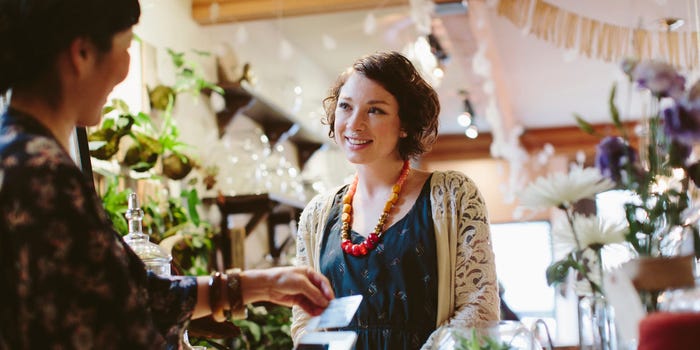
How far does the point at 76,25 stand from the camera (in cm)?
98

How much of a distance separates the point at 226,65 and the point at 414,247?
2.57 metres

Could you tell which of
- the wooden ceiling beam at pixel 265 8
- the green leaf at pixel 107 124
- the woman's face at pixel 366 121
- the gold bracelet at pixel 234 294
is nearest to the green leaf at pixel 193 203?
the green leaf at pixel 107 124

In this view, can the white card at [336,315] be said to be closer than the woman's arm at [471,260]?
Yes

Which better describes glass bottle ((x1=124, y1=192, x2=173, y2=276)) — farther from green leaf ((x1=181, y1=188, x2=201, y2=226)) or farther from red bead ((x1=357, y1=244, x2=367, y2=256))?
green leaf ((x1=181, y1=188, x2=201, y2=226))

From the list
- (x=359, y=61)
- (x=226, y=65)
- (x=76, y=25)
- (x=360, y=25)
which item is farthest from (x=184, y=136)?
(x=76, y=25)

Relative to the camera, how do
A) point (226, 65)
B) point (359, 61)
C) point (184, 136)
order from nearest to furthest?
point (359, 61)
point (184, 136)
point (226, 65)

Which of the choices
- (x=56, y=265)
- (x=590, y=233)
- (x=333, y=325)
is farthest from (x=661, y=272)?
(x=56, y=265)

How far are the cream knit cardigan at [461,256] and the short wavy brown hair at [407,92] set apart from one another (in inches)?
6.3

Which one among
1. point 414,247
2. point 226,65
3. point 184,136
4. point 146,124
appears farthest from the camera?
point 226,65

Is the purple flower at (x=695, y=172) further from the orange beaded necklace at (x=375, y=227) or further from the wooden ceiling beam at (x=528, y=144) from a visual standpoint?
the wooden ceiling beam at (x=528, y=144)

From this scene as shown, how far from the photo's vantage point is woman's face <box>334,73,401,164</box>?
1899 millimetres

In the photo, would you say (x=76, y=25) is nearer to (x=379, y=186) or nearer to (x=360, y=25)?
(x=379, y=186)

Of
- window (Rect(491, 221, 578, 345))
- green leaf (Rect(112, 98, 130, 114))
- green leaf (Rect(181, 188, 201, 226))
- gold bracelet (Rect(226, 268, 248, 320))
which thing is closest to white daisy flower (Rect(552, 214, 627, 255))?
gold bracelet (Rect(226, 268, 248, 320))

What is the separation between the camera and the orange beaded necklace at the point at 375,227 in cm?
185
